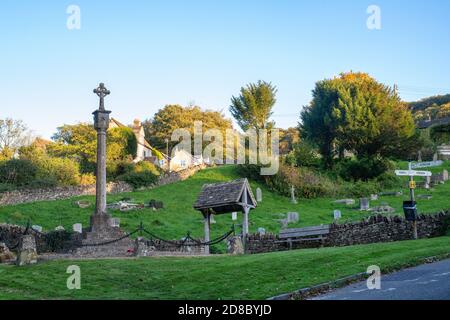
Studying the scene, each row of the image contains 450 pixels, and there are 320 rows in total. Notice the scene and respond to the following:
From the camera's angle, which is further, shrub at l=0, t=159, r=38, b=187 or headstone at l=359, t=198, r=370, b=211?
shrub at l=0, t=159, r=38, b=187

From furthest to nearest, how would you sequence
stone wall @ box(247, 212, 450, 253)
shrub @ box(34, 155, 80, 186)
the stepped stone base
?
shrub @ box(34, 155, 80, 186) < the stepped stone base < stone wall @ box(247, 212, 450, 253)

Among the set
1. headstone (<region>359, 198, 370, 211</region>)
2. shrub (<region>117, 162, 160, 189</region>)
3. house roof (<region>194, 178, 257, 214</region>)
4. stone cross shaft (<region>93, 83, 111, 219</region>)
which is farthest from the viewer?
shrub (<region>117, 162, 160, 189</region>)

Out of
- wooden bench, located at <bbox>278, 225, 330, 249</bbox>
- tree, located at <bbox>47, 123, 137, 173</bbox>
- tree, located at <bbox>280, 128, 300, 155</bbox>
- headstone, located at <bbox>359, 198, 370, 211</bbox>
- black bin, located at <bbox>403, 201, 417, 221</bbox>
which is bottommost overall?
wooden bench, located at <bbox>278, 225, 330, 249</bbox>

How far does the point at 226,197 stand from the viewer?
2908 centimetres

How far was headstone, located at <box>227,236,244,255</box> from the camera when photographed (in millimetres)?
26812

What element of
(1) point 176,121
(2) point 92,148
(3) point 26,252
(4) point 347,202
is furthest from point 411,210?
(1) point 176,121

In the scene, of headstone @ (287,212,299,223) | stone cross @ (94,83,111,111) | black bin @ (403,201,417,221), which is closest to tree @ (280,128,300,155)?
headstone @ (287,212,299,223)

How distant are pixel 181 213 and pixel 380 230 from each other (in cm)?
2229

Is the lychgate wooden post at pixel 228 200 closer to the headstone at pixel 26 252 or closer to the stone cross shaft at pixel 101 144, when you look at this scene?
the stone cross shaft at pixel 101 144

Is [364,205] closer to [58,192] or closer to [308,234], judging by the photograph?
[308,234]

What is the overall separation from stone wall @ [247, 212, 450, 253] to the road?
8667mm

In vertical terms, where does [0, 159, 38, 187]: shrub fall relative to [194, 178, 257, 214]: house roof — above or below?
above

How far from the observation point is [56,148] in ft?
237

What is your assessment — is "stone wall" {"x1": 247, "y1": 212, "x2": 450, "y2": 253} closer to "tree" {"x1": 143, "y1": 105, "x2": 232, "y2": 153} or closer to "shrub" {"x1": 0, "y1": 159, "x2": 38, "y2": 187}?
"shrub" {"x1": 0, "y1": 159, "x2": 38, "y2": 187}
